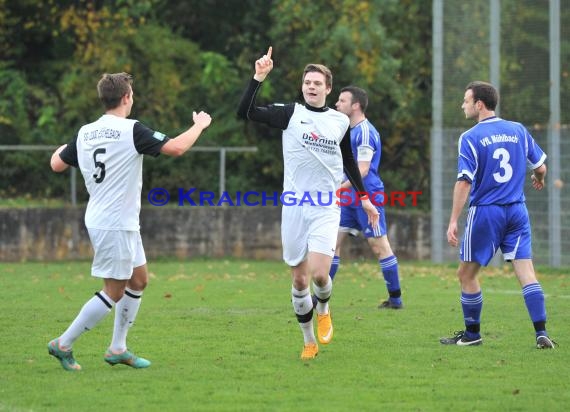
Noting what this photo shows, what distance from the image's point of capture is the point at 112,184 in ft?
27.8

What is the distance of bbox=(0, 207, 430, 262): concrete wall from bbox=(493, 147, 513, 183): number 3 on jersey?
1249 centimetres

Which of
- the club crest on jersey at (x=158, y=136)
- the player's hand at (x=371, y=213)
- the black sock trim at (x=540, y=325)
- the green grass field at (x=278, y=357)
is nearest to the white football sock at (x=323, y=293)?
the green grass field at (x=278, y=357)

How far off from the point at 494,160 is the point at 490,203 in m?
0.37

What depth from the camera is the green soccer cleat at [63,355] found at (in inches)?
336

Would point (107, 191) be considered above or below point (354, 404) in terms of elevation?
above

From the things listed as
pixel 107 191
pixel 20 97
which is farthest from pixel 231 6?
pixel 107 191

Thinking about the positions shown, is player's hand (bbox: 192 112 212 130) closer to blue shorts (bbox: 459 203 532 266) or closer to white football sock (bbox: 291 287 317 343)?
white football sock (bbox: 291 287 317 343)

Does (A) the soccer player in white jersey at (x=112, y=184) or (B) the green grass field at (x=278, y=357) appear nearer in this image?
(B) the green grass field at (x=278, y=357)

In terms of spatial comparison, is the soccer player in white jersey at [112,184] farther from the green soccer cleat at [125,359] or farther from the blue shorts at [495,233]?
the blue shorts at [495,233]

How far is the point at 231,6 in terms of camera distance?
27.6 metres

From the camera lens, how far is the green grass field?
7516 millimetres

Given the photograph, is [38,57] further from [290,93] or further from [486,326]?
[486,326]

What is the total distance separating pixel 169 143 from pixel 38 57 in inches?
772

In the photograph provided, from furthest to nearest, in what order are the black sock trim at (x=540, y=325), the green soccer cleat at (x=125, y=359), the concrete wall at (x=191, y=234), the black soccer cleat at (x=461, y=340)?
1. the concrete wall at (x=191, y=234)
2. the black soccer cleat at (x=461, y=340)
3. the black sock trim at (x=540, y=325)
4. the green soccer cleat at (x=125, y=359)
